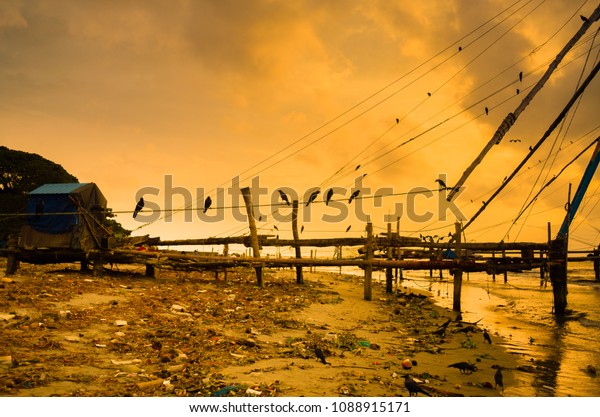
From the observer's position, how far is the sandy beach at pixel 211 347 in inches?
201

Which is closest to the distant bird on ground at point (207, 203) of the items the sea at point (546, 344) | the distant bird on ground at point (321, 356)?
the distant bird on ground at point (321, 356)

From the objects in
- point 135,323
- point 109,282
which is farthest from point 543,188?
point 109,282

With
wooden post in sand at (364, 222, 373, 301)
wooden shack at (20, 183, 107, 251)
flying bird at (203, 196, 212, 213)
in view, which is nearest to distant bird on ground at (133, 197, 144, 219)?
wooden shack at (20, 183, 107, 251)

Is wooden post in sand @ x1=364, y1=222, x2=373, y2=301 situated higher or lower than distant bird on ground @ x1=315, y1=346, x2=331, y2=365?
higher

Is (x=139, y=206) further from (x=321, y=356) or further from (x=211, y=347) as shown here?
(x=321, y=356)

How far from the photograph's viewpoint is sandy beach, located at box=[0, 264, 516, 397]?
5.09 metres

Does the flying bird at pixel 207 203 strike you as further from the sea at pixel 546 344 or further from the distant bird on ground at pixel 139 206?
the sea at pixel 546 344

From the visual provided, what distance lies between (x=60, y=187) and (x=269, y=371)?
41.5ft

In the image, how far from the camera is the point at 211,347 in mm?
6812

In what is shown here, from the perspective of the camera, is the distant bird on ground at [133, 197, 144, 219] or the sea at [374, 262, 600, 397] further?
the distant bird on ground at [133, 197, 144, 219]

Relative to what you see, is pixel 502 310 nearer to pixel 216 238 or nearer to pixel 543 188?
pixel 543 188

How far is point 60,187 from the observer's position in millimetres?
14891

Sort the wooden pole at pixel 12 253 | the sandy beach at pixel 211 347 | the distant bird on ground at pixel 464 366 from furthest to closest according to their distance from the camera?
the wooden pole at pixel 12 253 < the distant bird on ground at pixel 464 366 < the sandy beach at pixel 211 347

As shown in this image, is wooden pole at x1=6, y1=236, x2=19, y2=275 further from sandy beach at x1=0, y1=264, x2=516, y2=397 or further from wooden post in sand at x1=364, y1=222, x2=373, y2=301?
wooden post in sand at x1=364, y1=222, x2=373, y2=301
